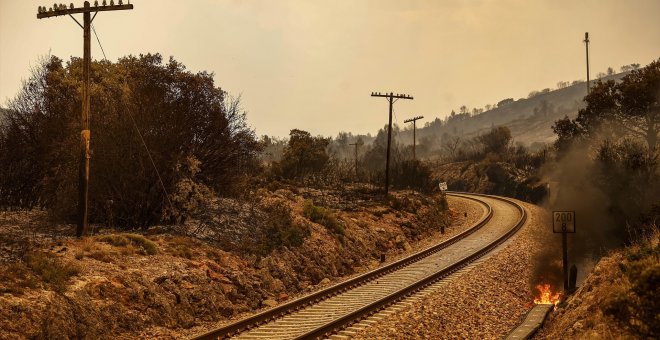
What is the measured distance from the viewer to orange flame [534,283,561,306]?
16.5 metres

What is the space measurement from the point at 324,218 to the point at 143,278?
41.0 ft

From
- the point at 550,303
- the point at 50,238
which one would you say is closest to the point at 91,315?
the point at 50,238

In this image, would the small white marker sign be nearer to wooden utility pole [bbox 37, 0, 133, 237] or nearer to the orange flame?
the orange flame

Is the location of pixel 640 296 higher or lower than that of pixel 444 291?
higher

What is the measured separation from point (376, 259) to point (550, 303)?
10.1 meters

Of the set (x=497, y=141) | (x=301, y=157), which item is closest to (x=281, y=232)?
(x=301, y=157)

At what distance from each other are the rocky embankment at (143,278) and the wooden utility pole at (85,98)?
1.07m

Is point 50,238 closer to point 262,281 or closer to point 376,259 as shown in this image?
point 262,281

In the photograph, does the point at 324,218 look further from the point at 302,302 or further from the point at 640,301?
the point at 640,301

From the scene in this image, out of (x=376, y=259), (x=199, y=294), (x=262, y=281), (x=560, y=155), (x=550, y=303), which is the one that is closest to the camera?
(x=199, y=294)

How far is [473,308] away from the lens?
14906 mm

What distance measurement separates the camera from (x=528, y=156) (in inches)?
3228

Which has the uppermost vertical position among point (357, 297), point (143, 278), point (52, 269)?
point (52, 269)

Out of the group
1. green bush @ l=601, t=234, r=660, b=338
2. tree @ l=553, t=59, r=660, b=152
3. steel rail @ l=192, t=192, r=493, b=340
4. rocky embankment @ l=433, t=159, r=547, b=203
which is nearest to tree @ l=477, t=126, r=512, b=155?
rocky embankment @ l=433, t=159, r=547, b=203
